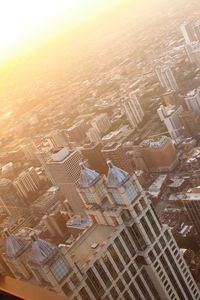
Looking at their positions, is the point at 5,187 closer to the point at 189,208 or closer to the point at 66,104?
the point at 189,208

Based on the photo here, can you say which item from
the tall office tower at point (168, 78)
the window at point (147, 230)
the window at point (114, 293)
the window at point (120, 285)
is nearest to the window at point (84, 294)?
the window at point (114, 293)

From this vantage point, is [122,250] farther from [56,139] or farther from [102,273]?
[56,139]

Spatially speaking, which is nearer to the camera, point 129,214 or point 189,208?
point 129,214

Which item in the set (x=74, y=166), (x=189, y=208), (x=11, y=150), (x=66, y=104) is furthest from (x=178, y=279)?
(x=66, y=104)

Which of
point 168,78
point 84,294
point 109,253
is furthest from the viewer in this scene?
point 168,78

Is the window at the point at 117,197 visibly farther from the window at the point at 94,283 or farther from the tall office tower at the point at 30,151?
the tall office tower at the point at 30,151

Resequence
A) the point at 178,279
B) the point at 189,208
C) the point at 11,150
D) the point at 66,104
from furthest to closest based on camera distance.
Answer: the point at 66,104 < the point at 11,150 < the point at 189,208 < the point at 178,279

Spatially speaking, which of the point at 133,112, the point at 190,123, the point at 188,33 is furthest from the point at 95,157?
the point at 188,33
